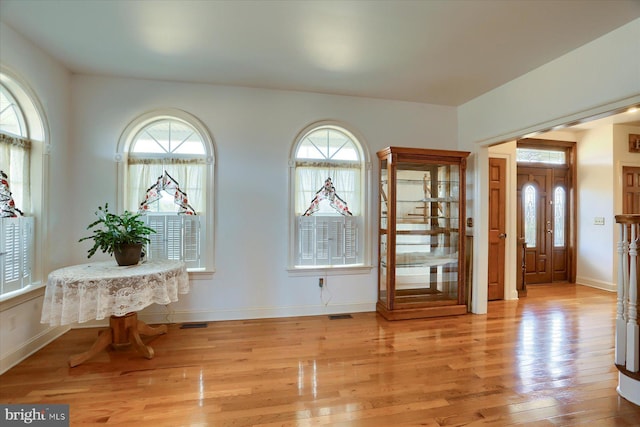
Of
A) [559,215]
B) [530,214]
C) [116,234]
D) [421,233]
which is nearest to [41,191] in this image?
[116,234]

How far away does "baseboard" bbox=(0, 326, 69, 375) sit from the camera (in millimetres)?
2260

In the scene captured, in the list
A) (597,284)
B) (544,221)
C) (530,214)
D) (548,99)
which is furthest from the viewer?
(544,221)

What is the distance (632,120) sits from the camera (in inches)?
181

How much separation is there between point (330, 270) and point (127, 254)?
215cm

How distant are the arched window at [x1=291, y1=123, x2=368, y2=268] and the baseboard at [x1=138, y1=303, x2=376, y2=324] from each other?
0.54 meters

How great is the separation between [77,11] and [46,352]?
2864mm

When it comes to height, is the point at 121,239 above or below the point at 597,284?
above

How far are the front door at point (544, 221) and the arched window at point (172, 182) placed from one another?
17.2 ft

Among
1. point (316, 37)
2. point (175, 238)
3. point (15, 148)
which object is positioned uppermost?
point (316, 37)

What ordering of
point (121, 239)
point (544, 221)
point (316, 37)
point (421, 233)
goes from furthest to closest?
1. point (544, 221)
2. point (421, 233)
3. point (121, 239)
4. point (316, 37)

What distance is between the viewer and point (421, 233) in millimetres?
3648

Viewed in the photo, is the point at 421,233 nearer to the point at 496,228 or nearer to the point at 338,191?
the point at 338,191

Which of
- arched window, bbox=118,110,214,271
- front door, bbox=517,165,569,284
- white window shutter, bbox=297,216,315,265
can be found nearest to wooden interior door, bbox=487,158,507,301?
front door, bbox=517,165,569,284

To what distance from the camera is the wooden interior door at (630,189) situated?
15.9 feet
